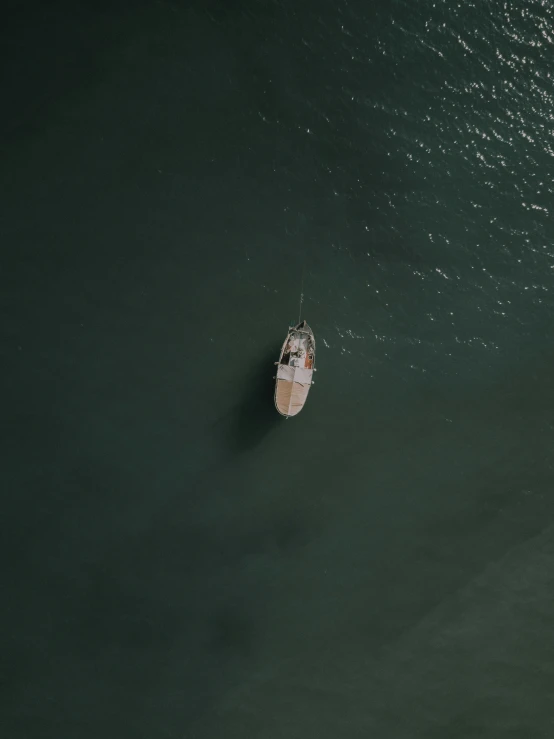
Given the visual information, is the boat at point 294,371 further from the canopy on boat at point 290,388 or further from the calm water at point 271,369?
the calm water at point 271,369

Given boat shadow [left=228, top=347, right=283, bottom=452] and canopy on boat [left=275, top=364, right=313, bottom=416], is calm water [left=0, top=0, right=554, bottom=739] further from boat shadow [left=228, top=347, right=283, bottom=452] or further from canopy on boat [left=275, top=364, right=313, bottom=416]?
canopy on boat [left=275, top=364, right=313, bottom=416]

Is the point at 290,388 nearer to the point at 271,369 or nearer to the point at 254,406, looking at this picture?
the point at 271,369

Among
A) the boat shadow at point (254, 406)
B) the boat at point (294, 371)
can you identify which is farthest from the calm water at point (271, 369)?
the boat at point (294, 371)

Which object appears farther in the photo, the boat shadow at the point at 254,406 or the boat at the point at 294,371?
the boat shadow at the point at 254,406

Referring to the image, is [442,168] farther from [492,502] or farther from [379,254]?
[492,502]

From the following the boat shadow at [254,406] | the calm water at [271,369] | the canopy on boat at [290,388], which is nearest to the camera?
the calm water at [271,369]
